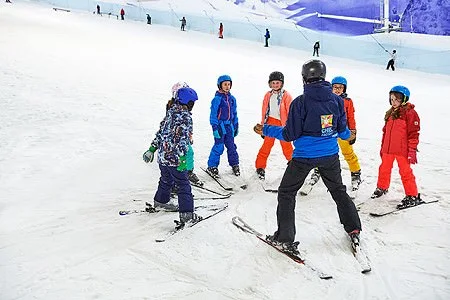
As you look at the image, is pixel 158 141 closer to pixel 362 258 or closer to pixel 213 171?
pixel 213 171

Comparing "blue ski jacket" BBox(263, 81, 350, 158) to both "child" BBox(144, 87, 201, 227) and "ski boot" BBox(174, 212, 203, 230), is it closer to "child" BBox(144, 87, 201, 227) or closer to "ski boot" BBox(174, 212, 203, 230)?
"child" BBox(144, 87, 201, 227)

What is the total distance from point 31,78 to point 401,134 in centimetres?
915

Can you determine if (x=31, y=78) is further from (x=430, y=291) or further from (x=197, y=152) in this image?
(x=430, y=291)

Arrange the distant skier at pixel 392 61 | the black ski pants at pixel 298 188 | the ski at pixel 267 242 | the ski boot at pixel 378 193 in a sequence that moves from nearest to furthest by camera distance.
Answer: the ski at pixel 267 242 < the black ski pants at pixel 298 188 < the ski boot at pixel 378 193 < the distant skier at pixel 392 61

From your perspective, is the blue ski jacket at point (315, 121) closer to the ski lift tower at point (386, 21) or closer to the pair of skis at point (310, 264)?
the pair of skis at point (310, 264)

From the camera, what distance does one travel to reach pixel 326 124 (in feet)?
11.0

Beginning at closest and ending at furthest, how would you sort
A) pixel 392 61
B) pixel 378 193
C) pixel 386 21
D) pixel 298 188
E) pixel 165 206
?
pixel 298 188 → pixel 165 206 → pixel 378 193 → pixel 386 21 → pixel 392 61

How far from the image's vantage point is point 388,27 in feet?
50.9

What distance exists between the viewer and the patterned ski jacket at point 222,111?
529cm

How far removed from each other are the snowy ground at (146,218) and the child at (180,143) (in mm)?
297

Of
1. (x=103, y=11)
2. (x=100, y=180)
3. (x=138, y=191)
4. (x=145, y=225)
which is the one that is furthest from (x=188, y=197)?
(x=103, y=11)

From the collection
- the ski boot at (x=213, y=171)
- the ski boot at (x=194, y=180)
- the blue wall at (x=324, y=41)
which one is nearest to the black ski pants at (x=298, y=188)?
the ski boot at (x=194, y=180)

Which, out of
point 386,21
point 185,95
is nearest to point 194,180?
point 185,95

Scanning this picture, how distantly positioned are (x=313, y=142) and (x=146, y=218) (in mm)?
1958
